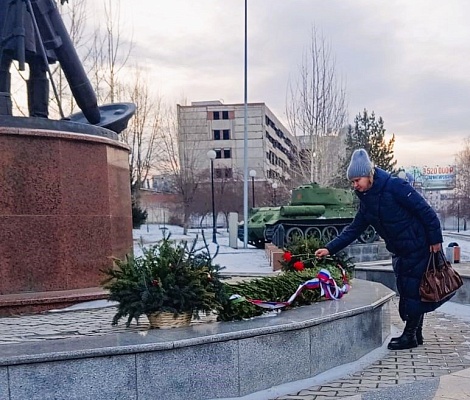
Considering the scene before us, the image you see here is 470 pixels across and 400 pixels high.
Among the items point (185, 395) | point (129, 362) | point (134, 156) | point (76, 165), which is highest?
point (134, 156)

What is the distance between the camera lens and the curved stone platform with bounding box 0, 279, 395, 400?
3.47 metres

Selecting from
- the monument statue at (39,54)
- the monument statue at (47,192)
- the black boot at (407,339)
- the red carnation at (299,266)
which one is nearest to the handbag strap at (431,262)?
the black boot at (407,339)

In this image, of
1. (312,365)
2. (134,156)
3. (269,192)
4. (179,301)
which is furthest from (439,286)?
(269,192)

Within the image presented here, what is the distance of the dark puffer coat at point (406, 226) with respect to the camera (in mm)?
5031

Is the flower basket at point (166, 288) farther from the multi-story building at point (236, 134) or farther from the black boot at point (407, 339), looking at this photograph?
the multi-story building at point (236, 134)

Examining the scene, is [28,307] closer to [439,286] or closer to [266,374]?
[266,374]

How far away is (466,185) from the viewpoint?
64.8m

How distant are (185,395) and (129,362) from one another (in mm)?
450

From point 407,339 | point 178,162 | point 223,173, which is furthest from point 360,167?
point 223,173

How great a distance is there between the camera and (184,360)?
3814mm

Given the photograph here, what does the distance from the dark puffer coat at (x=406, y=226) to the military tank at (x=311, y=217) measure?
1311 cm

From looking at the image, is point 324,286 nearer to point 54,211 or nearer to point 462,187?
point 54,211

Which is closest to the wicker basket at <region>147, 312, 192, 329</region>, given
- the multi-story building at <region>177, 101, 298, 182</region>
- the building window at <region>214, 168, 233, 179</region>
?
the building window at <region>214, 168, 233, 179</region>

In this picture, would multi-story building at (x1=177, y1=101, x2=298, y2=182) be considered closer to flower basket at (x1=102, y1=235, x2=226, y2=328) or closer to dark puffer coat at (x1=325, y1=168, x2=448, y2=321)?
dark puffer coat at (x1=325, y1=168, x2=448, y2=321)
